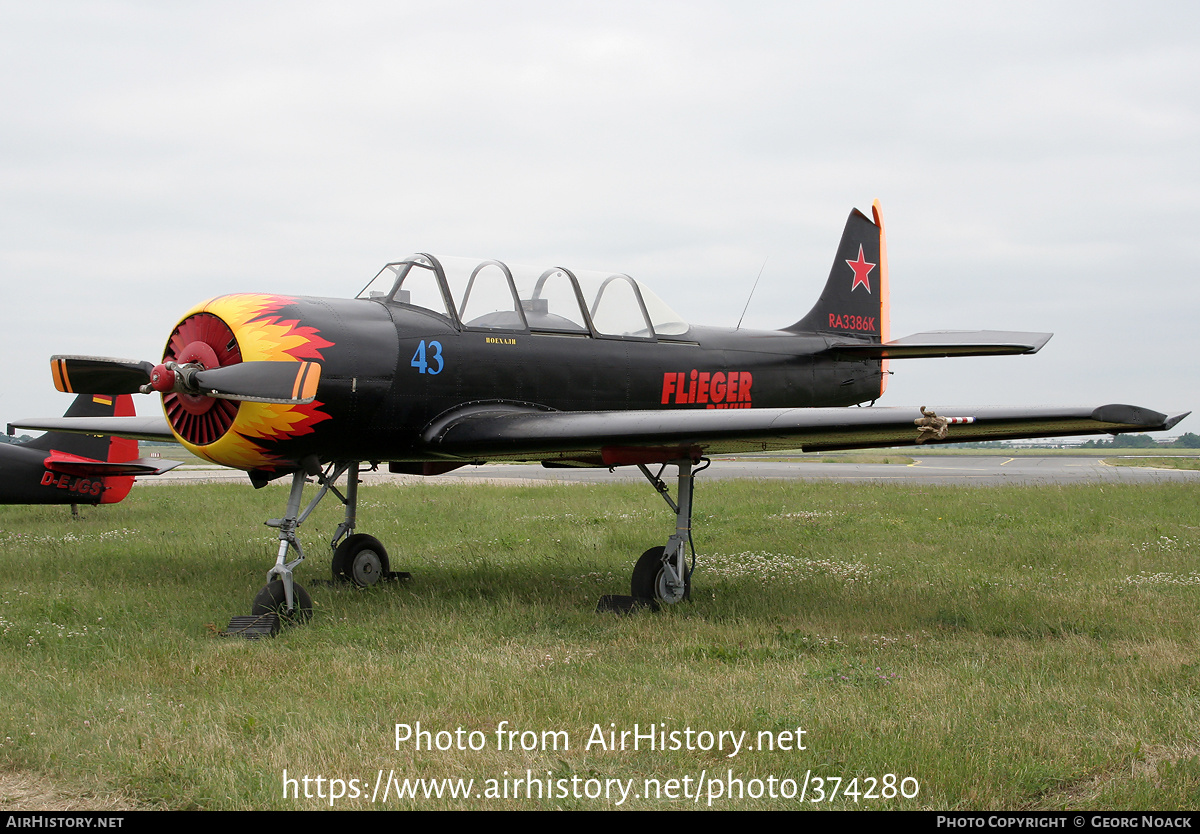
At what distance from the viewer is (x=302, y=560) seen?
24.2 ft

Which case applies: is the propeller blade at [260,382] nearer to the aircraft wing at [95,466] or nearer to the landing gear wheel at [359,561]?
the landing gear wheel at [359,561]

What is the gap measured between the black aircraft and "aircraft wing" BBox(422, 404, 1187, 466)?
8031 millimetres

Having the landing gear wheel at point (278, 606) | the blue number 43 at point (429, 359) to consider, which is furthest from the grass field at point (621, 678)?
the blue number 43 at point (429, 359)

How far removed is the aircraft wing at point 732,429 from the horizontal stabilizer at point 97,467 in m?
8.42

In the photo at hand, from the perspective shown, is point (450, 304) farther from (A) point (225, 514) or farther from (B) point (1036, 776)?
(A) point (225, 514)

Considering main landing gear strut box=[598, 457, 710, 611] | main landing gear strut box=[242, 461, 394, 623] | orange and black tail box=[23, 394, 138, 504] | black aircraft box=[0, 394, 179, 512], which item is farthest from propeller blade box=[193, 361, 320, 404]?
orange and black tail box=[23, 394, 138, 504]

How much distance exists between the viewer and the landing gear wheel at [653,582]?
25.6 feet

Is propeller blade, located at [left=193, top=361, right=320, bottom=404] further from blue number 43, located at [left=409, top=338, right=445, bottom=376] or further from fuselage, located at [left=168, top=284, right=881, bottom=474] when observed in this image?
blue number 43, located at [left=409, top=338, right=445, bottom=376]

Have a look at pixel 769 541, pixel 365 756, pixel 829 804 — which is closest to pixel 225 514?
Answer: pixel 769 541

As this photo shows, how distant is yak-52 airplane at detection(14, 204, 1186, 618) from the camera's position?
655 cm

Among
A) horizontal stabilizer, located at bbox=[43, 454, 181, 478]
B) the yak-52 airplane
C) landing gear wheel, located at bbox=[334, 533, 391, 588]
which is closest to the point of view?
the yak-52 airplane

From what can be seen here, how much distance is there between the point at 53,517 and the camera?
611 inches

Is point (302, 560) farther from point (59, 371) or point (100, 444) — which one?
point (100, 444)

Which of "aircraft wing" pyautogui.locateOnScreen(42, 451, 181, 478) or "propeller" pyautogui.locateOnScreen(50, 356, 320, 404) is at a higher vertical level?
"propeller" pyautogui.locateOnScreen(50, 356, 320, 404)
